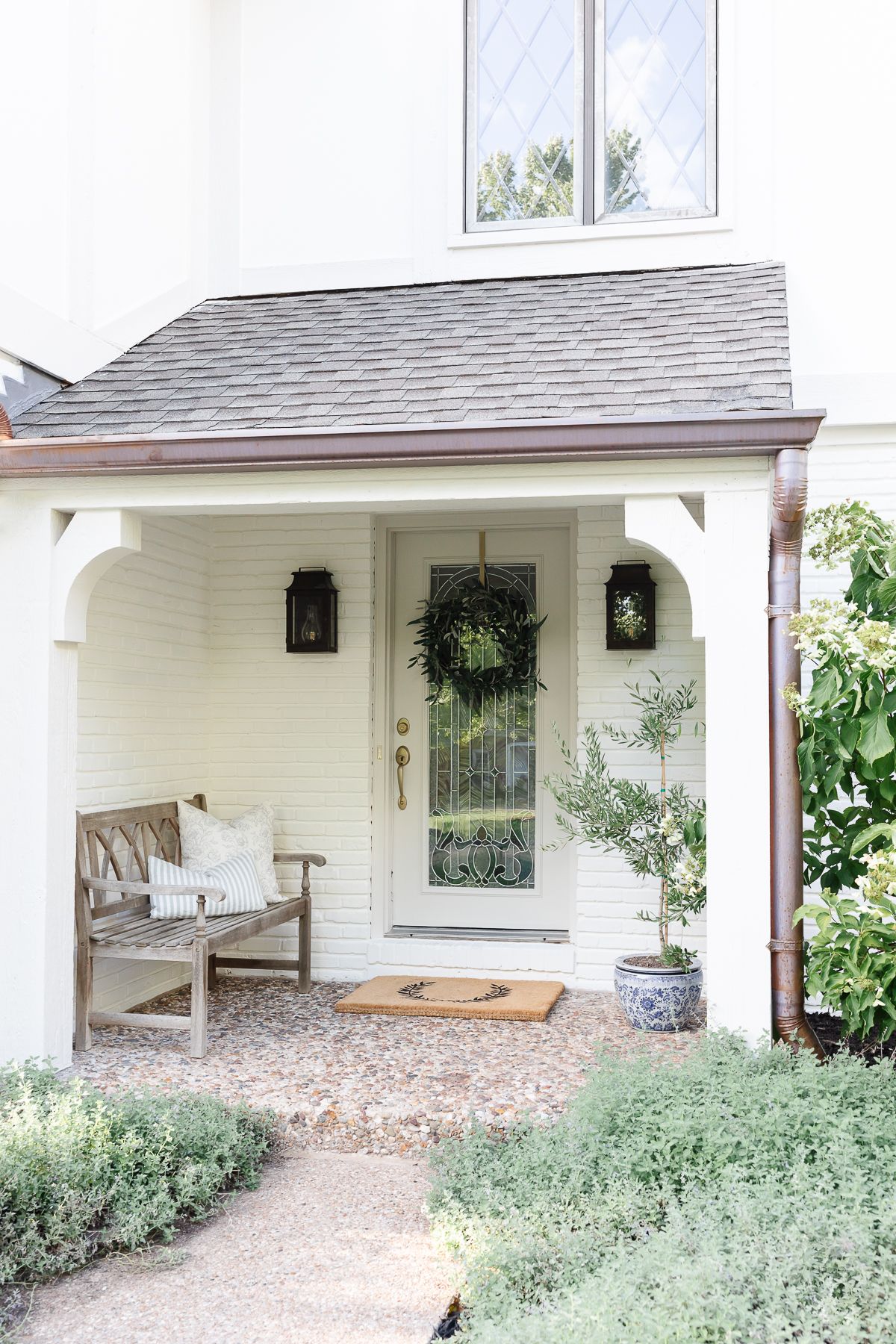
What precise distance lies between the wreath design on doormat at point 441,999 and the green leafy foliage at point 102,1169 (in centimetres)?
162

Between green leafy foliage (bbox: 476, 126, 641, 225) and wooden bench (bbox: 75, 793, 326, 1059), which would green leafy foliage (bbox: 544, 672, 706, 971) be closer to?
wooden bench (bbox: 75, 793, 326, 1059)

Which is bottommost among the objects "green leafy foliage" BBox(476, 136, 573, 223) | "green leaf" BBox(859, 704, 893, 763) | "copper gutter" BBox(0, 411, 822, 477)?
"green leaf" BBox(859, 704, 893, 763)

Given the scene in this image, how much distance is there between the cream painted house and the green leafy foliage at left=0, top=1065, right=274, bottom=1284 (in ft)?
2.95

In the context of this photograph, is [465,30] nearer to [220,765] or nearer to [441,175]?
[441,175]

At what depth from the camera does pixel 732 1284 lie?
240cm

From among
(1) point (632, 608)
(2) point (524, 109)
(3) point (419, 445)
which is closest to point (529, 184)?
(2) point (524, 109)

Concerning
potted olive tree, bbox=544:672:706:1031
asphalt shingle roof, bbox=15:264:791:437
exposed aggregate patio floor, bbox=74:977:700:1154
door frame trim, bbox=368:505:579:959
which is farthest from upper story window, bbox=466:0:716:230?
exposed aggregate patio floor, bbox=74:977:700:1154

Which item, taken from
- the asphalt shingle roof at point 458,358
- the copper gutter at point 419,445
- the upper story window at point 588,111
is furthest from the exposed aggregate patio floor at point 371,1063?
the upper story window at point 588,111

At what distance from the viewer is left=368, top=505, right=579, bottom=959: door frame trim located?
19.5 ft

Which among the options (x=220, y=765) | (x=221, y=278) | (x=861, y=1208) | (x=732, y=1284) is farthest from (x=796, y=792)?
(x=221, y=278)

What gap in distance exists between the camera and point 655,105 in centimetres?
581

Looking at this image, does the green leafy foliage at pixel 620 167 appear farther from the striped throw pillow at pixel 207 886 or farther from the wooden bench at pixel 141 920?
Result: the striped throw pillow at pixel 207 886

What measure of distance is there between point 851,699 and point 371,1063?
7.56 ft

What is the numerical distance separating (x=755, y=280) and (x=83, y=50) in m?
3.30
